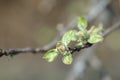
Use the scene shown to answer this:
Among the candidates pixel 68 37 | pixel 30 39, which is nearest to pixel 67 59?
pixel 68 37

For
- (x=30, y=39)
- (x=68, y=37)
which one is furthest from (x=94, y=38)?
(x=30, y=39)

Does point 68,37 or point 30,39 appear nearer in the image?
point 68,37

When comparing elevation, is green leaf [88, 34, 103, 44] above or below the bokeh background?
below

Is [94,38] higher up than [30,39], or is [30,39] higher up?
[30,39]

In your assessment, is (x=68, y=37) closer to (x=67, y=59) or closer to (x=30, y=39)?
(x=67, y=59)

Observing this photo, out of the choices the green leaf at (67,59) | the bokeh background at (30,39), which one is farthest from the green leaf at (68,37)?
the bokeh background at (30,39)

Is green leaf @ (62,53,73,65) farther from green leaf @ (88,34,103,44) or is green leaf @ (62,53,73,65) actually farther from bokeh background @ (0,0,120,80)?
bokeh background @ (0,0,120,80)

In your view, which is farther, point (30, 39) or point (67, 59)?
point (30, 39)

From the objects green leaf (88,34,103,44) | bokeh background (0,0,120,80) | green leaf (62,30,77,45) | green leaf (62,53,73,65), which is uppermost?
bokeh background (0,0,120,80)

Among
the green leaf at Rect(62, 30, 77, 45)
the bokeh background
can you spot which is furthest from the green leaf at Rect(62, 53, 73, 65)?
the bokeh background

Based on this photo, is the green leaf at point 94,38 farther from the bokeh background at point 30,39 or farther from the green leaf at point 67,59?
the bokeh background at point 30,39

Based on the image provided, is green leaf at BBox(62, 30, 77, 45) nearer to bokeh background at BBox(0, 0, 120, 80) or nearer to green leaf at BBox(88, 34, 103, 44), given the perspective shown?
green leaf at BBox(88, 34, 103, 44)

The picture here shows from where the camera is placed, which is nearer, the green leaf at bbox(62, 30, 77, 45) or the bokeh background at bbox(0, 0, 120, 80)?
the green leaf at bbox(62, 30, 77, 45)

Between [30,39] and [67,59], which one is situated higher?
[30,39]
